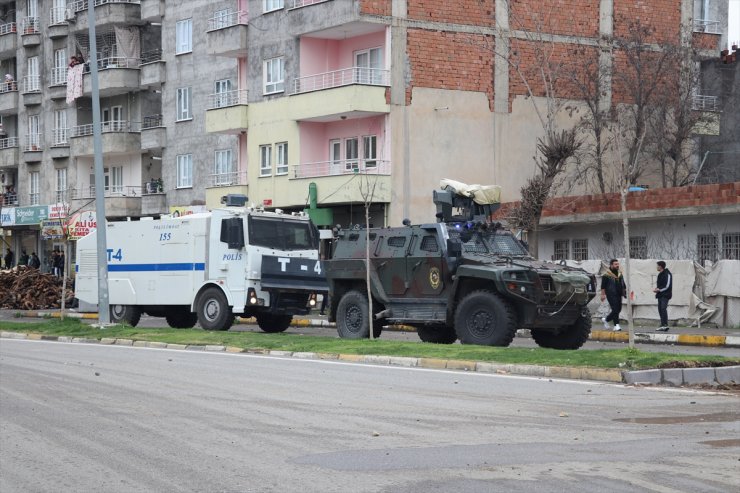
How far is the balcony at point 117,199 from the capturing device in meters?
57.8

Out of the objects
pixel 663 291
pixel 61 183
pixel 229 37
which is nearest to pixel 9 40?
pixel 61 183

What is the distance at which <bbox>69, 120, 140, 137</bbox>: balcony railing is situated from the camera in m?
58.8

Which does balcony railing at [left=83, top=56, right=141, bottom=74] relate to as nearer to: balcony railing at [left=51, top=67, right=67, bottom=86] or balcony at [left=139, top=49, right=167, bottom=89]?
balcony at [left=139, top=49, right=167, bottom=89]

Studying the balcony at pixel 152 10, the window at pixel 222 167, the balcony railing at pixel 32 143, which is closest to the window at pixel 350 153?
the window at pixel 222 167

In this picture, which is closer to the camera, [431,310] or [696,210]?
[431,310]

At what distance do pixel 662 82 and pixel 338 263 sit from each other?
2241 centimetres

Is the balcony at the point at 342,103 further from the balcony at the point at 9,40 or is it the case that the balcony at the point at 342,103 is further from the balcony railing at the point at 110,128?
the balcony at the point at 9,40

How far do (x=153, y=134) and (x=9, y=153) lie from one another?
13.9 meters

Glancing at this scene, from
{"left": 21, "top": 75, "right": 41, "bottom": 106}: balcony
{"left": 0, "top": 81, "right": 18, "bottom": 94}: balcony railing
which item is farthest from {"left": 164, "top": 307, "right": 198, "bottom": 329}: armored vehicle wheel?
{"left": 0, "top": 81, "right": 18, "bottom": 94}: balcony railing

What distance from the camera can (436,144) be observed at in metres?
42.4

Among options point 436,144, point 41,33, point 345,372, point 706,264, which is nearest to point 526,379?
point 345,372

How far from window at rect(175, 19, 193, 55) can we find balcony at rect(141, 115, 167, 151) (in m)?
3.61

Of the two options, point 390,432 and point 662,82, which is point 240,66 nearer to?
point 662,82

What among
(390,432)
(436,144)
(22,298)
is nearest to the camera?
(390,432)
